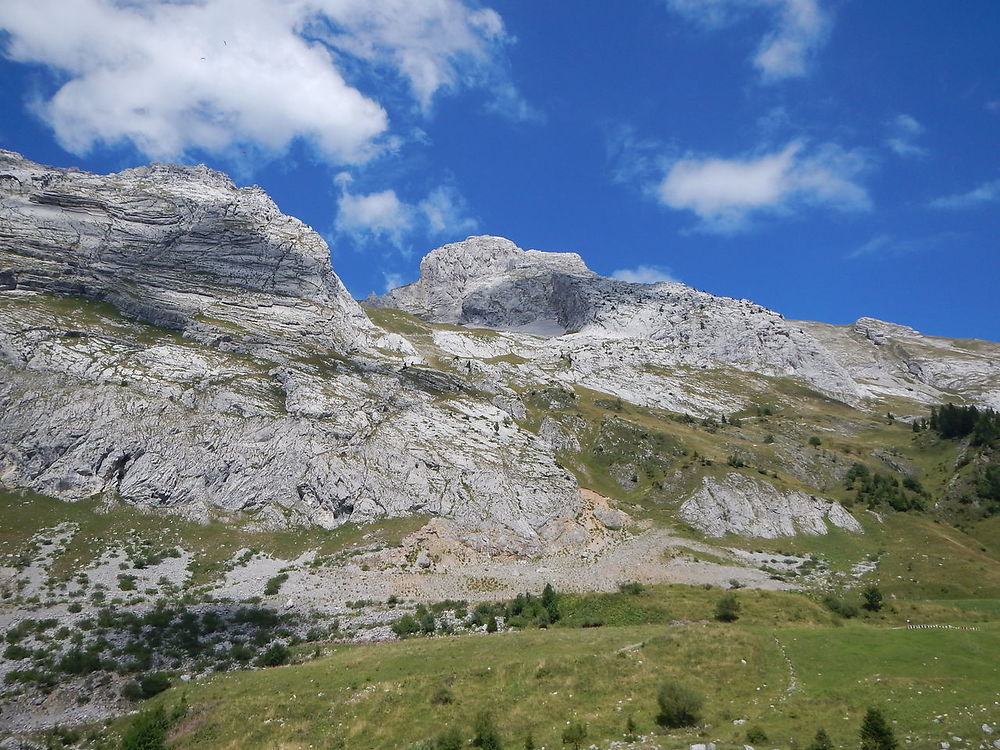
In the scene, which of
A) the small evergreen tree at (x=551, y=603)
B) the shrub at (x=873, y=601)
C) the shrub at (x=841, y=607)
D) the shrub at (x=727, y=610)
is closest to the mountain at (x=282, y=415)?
the small evergreen tree at (x=551, y=603)

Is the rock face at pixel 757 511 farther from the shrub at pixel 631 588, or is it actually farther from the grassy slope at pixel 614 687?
the grassy slope at pixel 614 687

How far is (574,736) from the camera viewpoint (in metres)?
26.6

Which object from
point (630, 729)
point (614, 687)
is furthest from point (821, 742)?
point (614, 687)

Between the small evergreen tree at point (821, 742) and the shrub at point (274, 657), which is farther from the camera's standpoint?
the shrub at point (274, 657)

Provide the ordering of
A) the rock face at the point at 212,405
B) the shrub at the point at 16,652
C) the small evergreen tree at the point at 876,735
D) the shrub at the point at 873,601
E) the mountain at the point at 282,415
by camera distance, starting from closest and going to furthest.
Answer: the small evergreen tree at the point at 876,735 < the shrub at the point at 16,652 < the shrub at the point at 873,601 < the rock face at the point at 212,405 < the mountain at the point at 282,415

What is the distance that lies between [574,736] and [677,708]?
5324 mm

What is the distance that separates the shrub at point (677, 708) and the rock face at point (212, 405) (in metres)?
48.5

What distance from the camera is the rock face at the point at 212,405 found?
7944 cm

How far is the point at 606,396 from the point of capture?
540 feet

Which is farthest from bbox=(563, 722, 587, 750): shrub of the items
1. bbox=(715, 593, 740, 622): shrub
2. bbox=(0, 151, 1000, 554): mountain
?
bbox=(0, 151, 1000, 554): mountain

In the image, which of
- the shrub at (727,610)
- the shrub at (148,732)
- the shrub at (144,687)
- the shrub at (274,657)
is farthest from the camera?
the shrub at (727,610)

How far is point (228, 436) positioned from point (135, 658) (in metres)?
47.6

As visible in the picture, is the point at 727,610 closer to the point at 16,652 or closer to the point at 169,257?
the point at 16,652

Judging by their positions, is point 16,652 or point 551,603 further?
point 551,603
